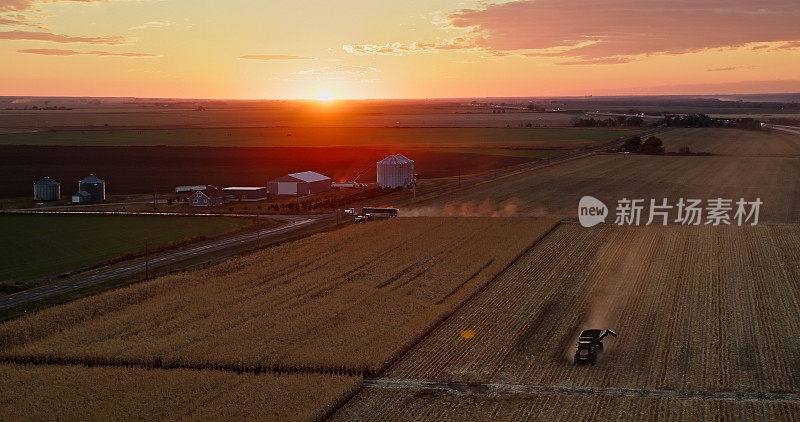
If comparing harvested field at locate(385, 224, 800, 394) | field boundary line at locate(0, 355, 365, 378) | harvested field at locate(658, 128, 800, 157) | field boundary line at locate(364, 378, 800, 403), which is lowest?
field boundary line at locate(364, 378, 800, 403)

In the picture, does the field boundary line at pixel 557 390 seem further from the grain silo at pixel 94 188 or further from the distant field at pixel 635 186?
the grain silo at pixel 94 188

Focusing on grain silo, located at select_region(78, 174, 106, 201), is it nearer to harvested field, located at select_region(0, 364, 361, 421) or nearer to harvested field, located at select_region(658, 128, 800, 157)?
harvested field, located at select_region(0, 364, 361, 421)

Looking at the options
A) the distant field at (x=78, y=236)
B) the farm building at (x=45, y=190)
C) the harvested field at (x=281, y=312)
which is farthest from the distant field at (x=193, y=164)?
the harvested field at (x=281, y=312)

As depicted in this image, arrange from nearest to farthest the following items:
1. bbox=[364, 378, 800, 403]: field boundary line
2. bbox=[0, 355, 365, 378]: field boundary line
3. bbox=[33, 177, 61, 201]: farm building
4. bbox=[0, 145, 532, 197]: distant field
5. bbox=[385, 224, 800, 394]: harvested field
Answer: bbox=[364, 378, 800, 403]: field boundary line, bbox=[385, 224, 800, 394]: harvested field, bbox=[0, 355, 365, 378]: field boundary line, bbox=[33, 177, 61, 201]: farm building, bbox=[0, 145, 532, 197]: distant field

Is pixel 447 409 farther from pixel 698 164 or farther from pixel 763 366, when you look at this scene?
pixel 698 164

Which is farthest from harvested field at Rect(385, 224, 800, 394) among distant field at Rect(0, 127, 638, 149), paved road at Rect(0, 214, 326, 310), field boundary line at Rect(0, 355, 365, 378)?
distant field at Rect(0, 127, 638, 149)

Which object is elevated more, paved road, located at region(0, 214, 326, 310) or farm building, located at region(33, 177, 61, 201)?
farm building, located at region(33, 177, 61, 201)
